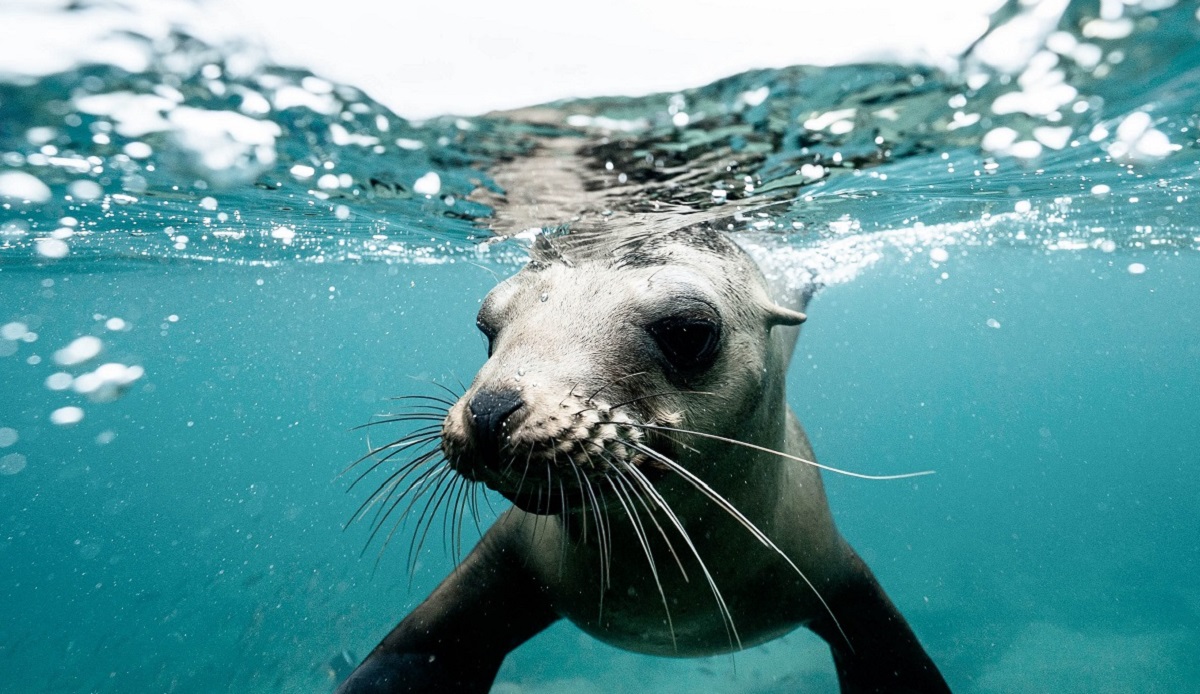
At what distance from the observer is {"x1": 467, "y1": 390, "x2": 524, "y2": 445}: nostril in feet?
6.30

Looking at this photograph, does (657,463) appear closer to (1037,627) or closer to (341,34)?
(341,34)

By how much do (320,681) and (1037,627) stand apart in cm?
1551

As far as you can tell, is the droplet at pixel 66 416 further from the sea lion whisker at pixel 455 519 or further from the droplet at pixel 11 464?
the sea lion whisker at pixel 455 519

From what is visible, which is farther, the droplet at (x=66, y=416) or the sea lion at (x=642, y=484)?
the droplet at (x=66, y=416)

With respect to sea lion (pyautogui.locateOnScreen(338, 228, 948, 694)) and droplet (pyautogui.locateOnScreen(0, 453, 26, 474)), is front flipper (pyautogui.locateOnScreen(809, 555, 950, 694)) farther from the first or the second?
droplet (pyautogui.locateOnScreen(0, 453, 26, 474))

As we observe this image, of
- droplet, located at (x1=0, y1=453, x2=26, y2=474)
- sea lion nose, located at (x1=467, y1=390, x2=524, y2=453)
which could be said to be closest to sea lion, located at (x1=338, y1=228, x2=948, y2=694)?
sea lion nose, located at (x1=467, y1=390, x2=524, y2=453)

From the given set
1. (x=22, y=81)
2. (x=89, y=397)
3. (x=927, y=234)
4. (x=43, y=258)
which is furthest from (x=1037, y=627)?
(x=89, y=397)

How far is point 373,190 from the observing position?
7176mm

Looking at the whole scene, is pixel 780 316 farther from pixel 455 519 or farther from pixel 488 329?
pixel 455 519

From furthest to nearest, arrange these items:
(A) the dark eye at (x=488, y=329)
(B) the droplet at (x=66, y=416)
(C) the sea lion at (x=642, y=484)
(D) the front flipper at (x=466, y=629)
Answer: (B) the droplet at (x=66, y=416)
(D) the front flipper at (x=466, y=629)
(A) the dark eye at (x=488, y=329)
(C) the sea lion at (x=642, y=484)

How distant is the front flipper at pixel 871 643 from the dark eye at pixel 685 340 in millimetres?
1766

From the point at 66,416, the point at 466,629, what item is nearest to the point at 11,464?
the point at 66,416

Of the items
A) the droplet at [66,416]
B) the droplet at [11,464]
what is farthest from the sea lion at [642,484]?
the droplet at [11,464]

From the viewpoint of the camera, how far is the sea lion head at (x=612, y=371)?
2.00 m
